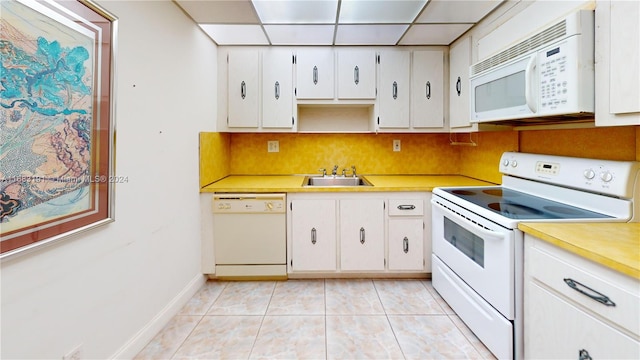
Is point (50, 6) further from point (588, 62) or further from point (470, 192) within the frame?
point (470, 192)

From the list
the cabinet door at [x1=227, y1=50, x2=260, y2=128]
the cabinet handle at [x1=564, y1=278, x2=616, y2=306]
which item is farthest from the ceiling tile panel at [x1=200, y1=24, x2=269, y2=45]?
the cabinet handle at [x1=564, y1=278, x2=616, y2=306]

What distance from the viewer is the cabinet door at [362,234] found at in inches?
104

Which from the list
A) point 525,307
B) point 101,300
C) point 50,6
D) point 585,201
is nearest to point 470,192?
point 585,201

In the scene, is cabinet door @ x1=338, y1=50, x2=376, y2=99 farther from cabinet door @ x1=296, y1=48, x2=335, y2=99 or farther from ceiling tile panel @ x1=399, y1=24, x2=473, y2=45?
ceiling tile panel @ x1=399, y1=24, x2=473, y2=45

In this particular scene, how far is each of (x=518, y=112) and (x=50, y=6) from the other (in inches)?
87.4

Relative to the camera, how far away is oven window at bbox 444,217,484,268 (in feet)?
5.89

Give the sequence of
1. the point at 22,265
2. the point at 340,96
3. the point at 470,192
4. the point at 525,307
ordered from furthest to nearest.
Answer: the point at 340,96 < the point at 470,192 < the point at 525,307 < the point at 22,265

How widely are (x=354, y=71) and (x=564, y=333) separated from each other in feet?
7.97

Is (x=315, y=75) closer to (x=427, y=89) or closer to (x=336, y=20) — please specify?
(x=336, y=20)

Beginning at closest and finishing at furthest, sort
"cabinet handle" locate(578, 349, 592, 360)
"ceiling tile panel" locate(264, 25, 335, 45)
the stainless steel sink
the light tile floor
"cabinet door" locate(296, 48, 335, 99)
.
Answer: "cabinet handle" locate(578, 349, 592, 360) < the light tile floor < "ceiling tile panel" locate(264, 25, 335, 45) < "cabinet door" locate(296, 48, 335, 99) < the stainless steel sink

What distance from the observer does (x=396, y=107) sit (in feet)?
9.61

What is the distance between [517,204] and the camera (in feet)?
6.00

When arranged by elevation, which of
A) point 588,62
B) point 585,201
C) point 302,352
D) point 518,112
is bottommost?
point 302,352

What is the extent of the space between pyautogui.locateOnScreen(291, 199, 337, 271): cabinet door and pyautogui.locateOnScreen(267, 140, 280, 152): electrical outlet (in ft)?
2.95
